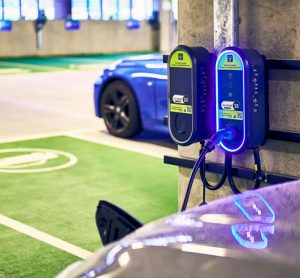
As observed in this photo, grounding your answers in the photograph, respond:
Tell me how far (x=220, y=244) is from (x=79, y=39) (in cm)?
2469

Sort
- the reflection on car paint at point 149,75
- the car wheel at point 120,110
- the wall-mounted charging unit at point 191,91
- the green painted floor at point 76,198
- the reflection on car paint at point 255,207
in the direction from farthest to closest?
the car wheel at point 120,110 < the reflection on car paint at point 149,75 < the green painted floor at point 76,198 < the wall-mounted charging unit at point 191,91 < the reflection on car paint at point 255,207

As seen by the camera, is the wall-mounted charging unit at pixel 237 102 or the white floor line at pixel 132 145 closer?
the wall-mounted charging unit at pixel 237 102

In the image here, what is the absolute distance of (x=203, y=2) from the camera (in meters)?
4.43

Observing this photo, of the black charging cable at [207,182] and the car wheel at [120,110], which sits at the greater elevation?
the black charging cable at [207,182]

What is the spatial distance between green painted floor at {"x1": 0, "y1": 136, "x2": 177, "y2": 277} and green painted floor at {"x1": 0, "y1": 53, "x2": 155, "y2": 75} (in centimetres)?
1136

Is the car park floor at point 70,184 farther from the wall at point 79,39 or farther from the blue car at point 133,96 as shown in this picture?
the wall at point 79,39

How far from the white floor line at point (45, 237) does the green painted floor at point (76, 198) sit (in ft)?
0.19

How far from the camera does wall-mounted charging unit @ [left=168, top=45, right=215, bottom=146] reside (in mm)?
4113

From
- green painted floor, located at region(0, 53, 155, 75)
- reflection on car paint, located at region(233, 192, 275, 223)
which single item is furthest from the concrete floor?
reflection on car paint, located at region(233, 192, 275, 223)

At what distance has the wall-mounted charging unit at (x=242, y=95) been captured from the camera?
398 cm

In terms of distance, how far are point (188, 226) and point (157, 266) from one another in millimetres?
211

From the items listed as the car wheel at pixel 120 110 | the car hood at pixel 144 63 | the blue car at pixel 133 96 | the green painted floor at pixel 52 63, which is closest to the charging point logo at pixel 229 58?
the blue car at pixel 133 96

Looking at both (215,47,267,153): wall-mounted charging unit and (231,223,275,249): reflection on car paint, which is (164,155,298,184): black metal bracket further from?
(231,223,275,249): reflection on car paint

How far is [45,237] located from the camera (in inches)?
210
